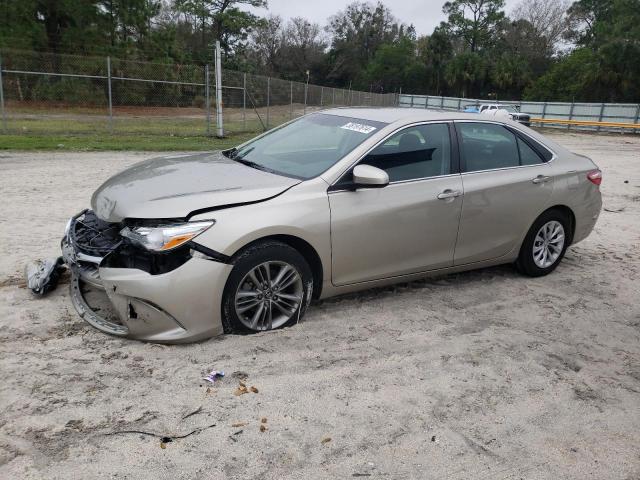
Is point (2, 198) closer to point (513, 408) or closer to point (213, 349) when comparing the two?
point (213, 349)

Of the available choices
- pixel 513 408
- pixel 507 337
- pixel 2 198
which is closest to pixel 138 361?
pixel 513 408

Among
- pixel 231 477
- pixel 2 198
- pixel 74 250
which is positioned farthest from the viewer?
pixel 2 198

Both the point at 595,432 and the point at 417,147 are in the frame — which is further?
the point at 417,147

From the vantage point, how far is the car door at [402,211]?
4.23 meters

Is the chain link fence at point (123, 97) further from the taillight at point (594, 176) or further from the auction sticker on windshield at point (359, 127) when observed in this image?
the taillight at point (594, 176)

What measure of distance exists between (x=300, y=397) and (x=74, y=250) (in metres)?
1.97

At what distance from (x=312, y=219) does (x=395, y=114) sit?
1.50 meters

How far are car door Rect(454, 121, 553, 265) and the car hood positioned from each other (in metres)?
1.72

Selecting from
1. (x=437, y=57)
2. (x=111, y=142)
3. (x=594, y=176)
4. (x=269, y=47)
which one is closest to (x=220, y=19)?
(x=269, y=47)

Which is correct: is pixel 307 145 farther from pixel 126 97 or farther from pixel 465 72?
pixel 465 72

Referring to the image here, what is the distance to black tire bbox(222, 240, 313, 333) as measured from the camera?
3.74 meters

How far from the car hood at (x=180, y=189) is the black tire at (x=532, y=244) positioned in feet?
8.70

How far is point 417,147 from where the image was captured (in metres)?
4.76

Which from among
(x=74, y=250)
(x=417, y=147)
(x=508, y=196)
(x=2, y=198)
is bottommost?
(x=2, y=198)
